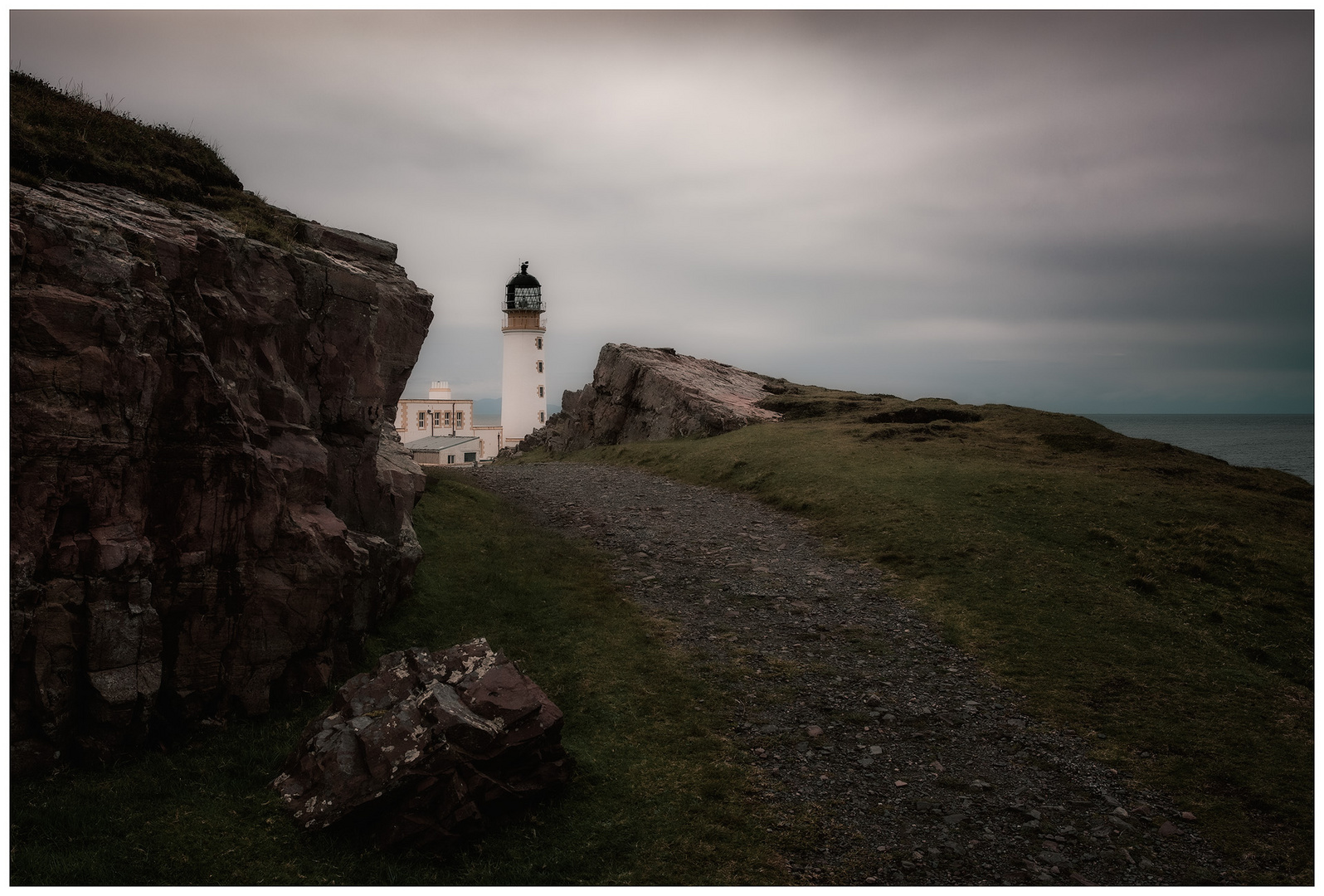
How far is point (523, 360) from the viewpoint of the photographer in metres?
83.1

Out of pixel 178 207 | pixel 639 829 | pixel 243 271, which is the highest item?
pixel 178 207

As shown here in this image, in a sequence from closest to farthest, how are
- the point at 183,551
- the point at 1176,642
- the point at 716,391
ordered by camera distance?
the point at 183,551
the point at 1176,642
the point at 716,391

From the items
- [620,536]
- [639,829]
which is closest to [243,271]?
[639,829]

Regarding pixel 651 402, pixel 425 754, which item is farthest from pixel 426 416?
pixel 425 754

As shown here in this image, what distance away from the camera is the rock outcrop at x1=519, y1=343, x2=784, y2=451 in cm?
5094

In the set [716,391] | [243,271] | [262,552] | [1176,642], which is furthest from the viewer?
[716,391]

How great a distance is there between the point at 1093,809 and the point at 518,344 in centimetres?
7548

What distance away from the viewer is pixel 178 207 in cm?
1723

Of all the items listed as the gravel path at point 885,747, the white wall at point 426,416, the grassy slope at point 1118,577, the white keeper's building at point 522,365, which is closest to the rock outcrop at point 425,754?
the gravel path at point 885,747

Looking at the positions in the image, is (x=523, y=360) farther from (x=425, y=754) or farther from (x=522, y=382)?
(x=425, y=754)

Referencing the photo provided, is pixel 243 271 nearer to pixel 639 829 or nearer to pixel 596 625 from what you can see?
pixel 596 625

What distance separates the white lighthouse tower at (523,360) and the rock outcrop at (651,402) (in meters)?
17.9

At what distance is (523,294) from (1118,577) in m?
70.1

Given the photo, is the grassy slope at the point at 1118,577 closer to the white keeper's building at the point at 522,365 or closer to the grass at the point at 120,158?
the grass at the point at 120,158
